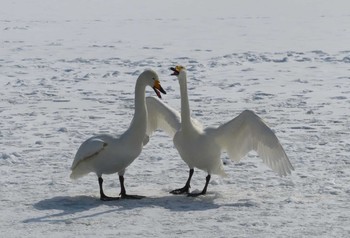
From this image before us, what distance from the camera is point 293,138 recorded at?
852 centimetres

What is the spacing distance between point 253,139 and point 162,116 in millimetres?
1127

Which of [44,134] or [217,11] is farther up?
[217,11]

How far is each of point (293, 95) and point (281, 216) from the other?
20.4 feet

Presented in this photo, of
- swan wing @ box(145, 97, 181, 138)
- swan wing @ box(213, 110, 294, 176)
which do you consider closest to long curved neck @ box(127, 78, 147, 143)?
Answer: swan wing @ box(213, 110, 294, 176)

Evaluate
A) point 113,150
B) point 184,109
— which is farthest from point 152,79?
point 113,150

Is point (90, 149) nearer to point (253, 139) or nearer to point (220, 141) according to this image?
point (220, 141)

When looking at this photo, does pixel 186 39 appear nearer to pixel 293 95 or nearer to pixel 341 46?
pixel 341 46

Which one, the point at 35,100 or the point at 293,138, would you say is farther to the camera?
the point at 35,100

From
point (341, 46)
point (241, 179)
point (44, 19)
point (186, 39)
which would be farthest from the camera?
point (44, 19)

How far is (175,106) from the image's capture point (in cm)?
1112

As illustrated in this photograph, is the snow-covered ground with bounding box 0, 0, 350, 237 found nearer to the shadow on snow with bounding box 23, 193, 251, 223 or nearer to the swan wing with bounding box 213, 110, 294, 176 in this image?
the shadow on snow with bounding box 23, 193, 251, 223

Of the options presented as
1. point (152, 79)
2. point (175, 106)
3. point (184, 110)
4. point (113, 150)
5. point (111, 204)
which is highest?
point (152, 79)

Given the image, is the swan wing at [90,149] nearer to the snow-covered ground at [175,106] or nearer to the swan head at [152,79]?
the snow-covered ground at [175,106]

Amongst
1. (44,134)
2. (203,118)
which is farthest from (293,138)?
(44,134)
